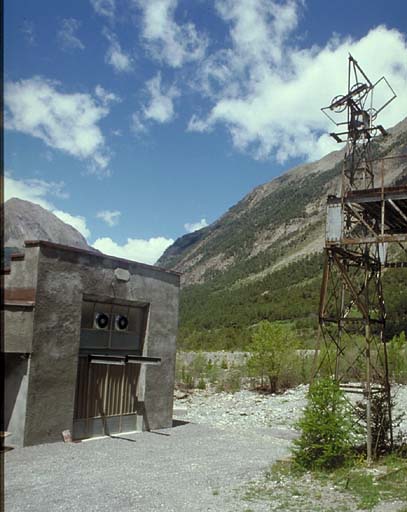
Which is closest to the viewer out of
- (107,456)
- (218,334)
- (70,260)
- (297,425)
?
(297,425)

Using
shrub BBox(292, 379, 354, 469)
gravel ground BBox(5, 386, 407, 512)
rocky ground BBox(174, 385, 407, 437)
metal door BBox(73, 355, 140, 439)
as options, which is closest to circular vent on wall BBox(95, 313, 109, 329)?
metal door BBox(73, 355, 140, 439)

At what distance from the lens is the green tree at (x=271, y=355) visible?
104 ft

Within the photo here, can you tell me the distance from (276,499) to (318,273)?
271 ft

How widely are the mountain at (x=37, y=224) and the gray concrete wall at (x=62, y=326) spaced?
4589 inches

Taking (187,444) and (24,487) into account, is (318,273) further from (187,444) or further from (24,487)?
(24,487)

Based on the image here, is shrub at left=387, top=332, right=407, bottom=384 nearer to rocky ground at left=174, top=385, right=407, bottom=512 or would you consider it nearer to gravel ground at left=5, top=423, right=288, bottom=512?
rocky ground at left=174, top=385, right=407, bottom=512

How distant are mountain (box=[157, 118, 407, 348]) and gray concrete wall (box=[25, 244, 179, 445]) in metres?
39.8

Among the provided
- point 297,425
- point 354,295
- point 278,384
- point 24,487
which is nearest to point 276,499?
point 297,425

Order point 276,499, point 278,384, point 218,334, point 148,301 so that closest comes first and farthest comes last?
1. point 276,499
2. point 148,301
3. point 278,384
4. point 218,334

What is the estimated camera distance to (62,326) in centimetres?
1415

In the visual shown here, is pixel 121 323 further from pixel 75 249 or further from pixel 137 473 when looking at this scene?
pixel 137 473

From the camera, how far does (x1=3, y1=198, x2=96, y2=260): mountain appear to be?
137 metres

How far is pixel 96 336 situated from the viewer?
1553 cm

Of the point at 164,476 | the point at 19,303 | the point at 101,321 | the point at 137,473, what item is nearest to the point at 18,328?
the point at 19,303
